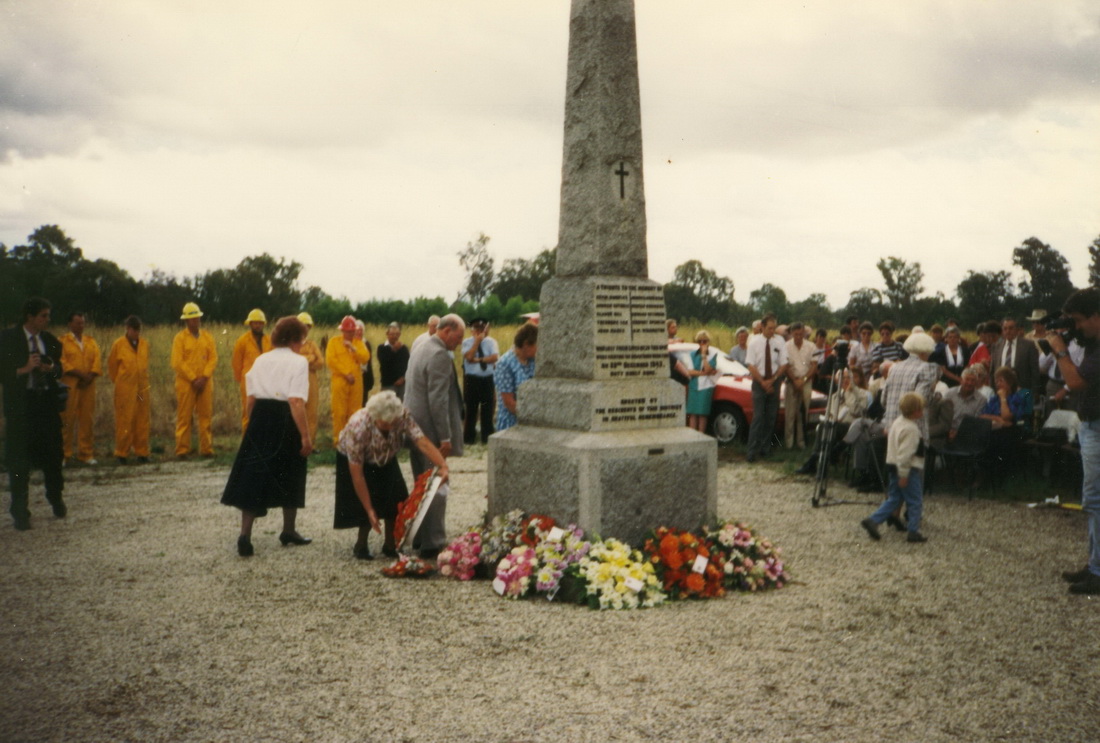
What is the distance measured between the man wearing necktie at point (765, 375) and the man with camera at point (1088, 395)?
271 inches

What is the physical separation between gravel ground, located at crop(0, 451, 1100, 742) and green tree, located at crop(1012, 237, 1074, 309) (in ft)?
22.6

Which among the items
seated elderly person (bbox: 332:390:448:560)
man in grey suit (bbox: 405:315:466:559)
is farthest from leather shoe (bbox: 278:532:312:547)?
man in grey suit (bbox: 405:315:466:559)

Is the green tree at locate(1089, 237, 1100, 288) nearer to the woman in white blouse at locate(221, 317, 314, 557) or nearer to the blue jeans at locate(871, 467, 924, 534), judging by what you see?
the blue jeans at locate(871, 467, 924, 534)

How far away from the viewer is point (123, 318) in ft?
46.1

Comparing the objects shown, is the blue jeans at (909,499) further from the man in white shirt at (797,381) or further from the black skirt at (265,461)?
the man in white shirt at (797,381)

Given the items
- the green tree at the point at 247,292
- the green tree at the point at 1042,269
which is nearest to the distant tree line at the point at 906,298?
the green tree at the point at 1042,269

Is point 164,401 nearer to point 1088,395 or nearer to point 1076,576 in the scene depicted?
point 1076,576

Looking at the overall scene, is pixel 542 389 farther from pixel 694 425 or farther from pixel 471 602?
pixel 694 425

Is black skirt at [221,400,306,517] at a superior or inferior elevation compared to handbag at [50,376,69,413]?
inferior

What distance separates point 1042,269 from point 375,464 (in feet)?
37.5

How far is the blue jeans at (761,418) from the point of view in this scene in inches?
522

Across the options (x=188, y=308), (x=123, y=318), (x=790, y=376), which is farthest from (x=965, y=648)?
(x=123, y=318)

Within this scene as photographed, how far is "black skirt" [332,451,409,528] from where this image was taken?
7.17 meters

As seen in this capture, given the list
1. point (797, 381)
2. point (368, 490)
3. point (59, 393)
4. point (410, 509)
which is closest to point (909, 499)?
point (410, 509)
